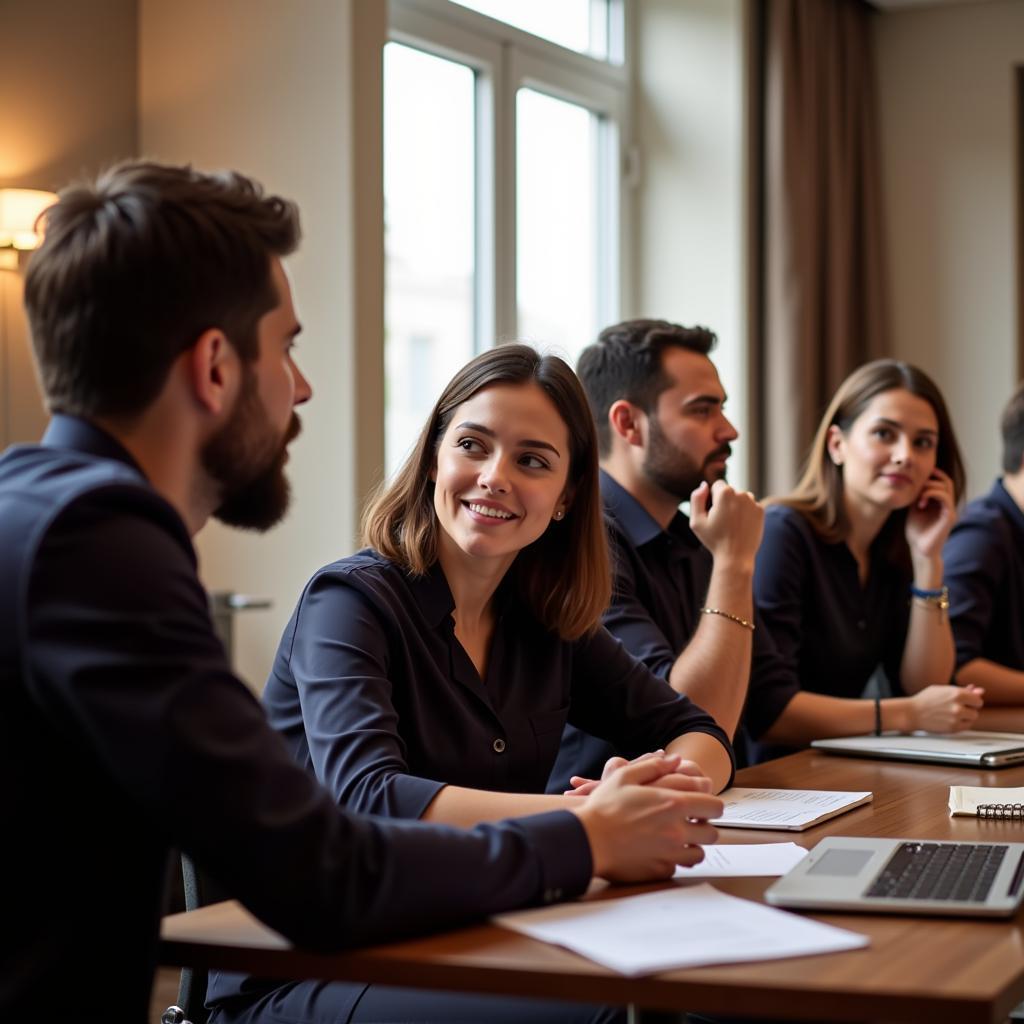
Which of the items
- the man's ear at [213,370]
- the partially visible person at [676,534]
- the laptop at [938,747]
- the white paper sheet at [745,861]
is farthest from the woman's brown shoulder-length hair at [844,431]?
the man's ear at [213,370]

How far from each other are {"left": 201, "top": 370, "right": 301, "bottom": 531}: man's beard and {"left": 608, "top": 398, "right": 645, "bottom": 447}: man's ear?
5.09 ft

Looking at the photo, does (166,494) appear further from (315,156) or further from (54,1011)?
(315,156)

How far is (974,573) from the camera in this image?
11.0 feet

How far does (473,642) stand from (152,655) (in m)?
0.96

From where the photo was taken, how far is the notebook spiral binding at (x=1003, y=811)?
1839mm

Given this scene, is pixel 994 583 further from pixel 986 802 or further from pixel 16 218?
pixel 16 218

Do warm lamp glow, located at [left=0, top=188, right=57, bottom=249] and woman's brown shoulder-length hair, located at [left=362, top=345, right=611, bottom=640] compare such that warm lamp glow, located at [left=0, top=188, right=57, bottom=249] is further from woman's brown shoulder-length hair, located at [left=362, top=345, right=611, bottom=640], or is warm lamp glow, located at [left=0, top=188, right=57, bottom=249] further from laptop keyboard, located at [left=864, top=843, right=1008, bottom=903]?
laptop keyboard, located at [left=864, top=843, right=1008, bottom=903]

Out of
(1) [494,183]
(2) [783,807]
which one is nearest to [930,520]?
(2) [783,807]

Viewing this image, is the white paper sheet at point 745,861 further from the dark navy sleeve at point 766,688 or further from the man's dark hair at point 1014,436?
the man's dark hair at point 1014,436

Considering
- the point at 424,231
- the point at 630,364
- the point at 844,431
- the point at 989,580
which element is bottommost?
the point at 989,580

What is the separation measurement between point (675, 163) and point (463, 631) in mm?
3676

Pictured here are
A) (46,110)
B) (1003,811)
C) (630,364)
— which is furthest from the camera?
(46,110)

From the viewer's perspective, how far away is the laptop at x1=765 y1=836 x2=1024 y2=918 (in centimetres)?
130

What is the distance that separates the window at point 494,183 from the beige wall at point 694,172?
11 cm
